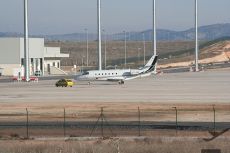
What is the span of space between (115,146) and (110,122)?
586 inches

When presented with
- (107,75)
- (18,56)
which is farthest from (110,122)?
(18,56)

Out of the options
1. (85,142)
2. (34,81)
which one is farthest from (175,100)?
(34,81)

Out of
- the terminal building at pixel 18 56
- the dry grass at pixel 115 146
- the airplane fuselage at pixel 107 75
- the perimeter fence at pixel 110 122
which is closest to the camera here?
the dry grass at pixel 115 146

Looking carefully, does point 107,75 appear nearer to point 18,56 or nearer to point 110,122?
point 18,56

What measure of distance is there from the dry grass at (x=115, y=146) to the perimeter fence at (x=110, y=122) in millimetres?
4704

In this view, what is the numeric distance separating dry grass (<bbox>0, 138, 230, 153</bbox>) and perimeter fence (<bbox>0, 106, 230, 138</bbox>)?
15.4 feet

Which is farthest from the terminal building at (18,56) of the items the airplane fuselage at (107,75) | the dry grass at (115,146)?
the dry grass at (115,146)

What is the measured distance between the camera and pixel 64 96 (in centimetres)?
8031

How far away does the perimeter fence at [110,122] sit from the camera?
4344 centimetres

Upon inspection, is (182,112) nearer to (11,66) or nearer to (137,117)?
(137,117)

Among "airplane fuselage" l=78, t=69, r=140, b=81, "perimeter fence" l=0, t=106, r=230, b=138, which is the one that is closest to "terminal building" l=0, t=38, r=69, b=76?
"airplane fuselage" l=78, t=69, r=140, b=81

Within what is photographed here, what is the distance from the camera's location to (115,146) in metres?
34.5

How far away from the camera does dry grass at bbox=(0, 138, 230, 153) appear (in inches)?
1241

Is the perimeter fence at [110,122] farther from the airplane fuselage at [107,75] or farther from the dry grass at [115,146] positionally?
the airplane fuselage at [107,75]
